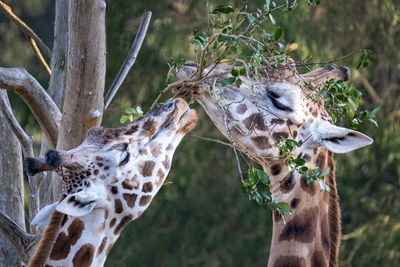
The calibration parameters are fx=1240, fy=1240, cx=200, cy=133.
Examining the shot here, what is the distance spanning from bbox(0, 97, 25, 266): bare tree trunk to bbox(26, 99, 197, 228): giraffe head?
96 cm

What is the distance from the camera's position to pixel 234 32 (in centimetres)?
459

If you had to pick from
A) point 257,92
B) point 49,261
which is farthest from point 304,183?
point 49,261

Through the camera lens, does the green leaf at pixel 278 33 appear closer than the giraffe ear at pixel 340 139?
Yes

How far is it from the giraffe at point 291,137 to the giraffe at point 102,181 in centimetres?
49

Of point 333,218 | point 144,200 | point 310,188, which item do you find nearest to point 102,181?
point 144,200

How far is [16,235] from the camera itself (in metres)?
4.88

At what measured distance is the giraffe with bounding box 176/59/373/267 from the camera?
5.14 m

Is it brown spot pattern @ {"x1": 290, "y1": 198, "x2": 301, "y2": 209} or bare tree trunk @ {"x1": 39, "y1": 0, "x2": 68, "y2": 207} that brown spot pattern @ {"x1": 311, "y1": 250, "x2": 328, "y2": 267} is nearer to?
brown spot pattern @ {"x1": 290, "y1": 198, "x2": 301, "y2": 209}

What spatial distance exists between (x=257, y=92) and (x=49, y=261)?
4.60 ft

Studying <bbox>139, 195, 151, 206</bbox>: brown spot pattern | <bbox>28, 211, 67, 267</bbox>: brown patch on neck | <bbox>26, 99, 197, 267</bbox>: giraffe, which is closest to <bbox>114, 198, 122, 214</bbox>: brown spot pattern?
<bbox>26, 99, 197, 267</bbox>: giraffe

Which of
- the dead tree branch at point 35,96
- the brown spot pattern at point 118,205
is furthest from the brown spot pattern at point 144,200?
the dead tree branch at point 35,96

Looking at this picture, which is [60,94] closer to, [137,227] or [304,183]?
[304,183]

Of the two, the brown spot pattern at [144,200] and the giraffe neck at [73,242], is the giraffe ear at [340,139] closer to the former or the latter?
the brown spot pattern at [144,200]

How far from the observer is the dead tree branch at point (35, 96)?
15.1 ft
